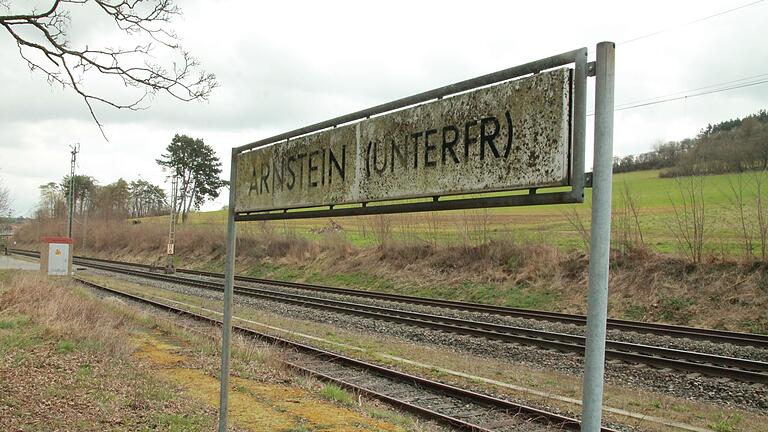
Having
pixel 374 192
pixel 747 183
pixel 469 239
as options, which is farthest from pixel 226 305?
pixel 469 239

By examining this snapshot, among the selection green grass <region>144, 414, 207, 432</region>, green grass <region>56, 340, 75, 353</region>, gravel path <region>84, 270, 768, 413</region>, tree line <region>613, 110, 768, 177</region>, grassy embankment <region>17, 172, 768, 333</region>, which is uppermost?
tree line <region>613, 110, 768, 177</region>

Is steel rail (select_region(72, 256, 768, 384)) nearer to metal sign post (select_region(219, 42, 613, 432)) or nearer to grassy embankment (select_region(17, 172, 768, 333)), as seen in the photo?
grassy embankment (select_region(17, 172, 768, 333))

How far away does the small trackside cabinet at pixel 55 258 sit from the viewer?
81.7 ft

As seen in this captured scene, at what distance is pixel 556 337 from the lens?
1244 cm

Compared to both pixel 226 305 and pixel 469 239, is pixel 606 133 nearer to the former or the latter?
pixel 226 305

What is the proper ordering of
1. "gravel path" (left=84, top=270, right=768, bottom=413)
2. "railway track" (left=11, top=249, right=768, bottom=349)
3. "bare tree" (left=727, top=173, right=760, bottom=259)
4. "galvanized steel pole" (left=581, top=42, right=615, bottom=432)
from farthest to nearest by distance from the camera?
"bare tree" (left=727, top=173, right=760, bottom=259)
"railway track" (left=11, top=249, right=768, bottom=349)
"gravel path" (left=84, top=270, right=768, bottom=413)
"galvanized steel pole" (left=581, top=42, right=615, bottom=432)

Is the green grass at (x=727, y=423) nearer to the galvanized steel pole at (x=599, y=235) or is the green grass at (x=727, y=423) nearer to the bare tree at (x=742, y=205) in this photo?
the galvanized steel pole at (x=599, y=235)

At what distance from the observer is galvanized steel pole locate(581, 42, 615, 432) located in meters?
2.11

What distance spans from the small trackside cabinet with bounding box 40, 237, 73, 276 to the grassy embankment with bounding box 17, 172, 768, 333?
427 inches

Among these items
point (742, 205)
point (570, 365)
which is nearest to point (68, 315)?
point (570, 365)

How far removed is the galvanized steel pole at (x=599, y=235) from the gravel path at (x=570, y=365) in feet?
25.3

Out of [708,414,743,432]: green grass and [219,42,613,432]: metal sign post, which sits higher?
[219,42,613,432]: metal sign post

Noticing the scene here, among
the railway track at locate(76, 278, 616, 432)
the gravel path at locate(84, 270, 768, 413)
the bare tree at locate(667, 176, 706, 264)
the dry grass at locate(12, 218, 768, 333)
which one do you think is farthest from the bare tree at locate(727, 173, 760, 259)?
the railway track at locate(76, 278, 616, 432)

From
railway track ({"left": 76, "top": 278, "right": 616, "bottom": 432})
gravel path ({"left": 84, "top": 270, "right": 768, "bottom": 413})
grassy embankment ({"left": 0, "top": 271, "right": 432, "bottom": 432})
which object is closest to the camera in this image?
grassy embankment ({"left": 0, "top": 271, "right": 432, "bottom": 432})
